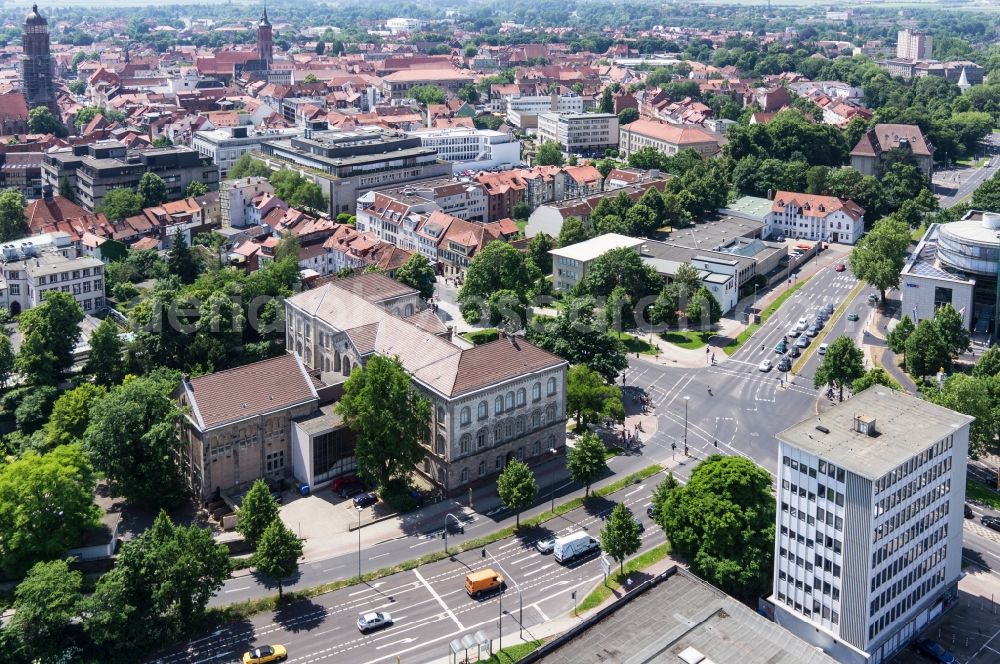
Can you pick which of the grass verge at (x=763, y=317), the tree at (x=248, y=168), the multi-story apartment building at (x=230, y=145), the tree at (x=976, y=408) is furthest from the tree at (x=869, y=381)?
the multi-story apartment building at (x=230, y=145)

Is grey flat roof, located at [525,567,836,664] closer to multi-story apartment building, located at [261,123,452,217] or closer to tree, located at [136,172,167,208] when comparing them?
multi-story apartment building, located at [261,123,452,217]

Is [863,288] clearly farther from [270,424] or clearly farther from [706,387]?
[270,424]

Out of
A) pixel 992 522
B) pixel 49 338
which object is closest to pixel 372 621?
pixel 992 522

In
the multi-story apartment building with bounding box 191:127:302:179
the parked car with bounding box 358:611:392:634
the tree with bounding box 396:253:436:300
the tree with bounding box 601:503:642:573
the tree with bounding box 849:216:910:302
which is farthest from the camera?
the multi-story apartment building with bounding box 191:127:302:179

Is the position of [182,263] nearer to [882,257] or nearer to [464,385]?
[464,385]

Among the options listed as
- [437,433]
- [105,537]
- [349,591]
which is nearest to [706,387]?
[437,433]

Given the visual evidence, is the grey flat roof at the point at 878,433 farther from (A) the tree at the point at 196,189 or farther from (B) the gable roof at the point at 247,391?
(A) the tree at the point at 196,189

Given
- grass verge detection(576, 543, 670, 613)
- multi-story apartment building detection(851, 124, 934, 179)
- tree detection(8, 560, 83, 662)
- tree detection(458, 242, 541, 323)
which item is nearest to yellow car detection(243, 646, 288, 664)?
tree detection(8, 560, 83, 662)
